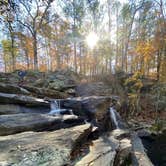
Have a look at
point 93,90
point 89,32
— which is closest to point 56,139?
point 93,90

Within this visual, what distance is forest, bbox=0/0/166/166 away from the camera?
4.15 meters

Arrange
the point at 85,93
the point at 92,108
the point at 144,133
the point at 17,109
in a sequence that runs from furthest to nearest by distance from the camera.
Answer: the point at 85,93 → the point at 144,133 → the point at 92,108 → the point at 17,109

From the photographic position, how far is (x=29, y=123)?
5375 mm

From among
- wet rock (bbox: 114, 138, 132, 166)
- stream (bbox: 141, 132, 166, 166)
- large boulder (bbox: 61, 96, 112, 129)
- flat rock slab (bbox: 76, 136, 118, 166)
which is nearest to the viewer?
flat rock slab (bbox: 76, 136, 118, 166)

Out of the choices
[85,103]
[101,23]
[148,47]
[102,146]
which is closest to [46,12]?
[101,23]

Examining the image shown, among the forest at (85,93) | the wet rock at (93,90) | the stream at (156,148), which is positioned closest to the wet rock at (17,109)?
the forest at (85,93)

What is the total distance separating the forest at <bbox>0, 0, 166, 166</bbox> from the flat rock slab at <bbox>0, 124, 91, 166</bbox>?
0.05ft

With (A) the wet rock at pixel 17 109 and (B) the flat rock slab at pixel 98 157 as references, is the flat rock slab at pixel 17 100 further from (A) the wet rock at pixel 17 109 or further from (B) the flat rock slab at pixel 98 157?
(B) the flat rock slab at pixel 98 157

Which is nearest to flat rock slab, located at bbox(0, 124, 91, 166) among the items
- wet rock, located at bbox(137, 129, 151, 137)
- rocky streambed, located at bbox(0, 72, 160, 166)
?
rocky streambed, located at bbox(0, 72, 160, 166)

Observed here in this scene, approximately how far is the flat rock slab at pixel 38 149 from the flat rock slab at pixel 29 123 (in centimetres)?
70

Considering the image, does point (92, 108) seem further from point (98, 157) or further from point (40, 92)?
point (98, 157)

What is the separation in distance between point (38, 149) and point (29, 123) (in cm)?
201

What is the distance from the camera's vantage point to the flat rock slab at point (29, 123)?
4.95m

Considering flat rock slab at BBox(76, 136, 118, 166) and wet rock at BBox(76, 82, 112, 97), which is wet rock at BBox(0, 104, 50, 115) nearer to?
flat rock slab at BBox(76, 136, 118, 166)
